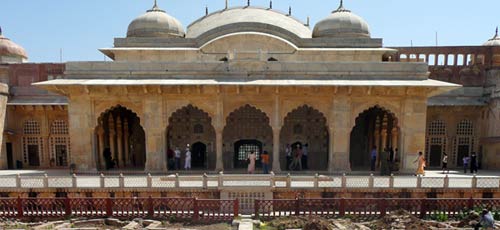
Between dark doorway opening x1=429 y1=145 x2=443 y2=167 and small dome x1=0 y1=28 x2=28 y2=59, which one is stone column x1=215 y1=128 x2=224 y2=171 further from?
small dome x1=0 y1=28 x2=28 y2=59

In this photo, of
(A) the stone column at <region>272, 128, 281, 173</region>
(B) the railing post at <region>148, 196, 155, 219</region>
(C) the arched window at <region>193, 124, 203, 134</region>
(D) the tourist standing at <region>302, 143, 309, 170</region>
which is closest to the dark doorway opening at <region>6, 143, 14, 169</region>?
(C) the arched window at <region>193, 124, 203, 134</region>

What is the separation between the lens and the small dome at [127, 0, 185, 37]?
1756 centimetres

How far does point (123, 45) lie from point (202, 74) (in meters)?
6.28

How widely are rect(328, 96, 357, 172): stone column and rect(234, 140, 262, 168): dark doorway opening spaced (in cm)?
375

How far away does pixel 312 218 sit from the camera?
8312mm

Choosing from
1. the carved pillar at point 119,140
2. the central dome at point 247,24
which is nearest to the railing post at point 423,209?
the central dome at point 247,24

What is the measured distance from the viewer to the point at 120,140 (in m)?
15.3

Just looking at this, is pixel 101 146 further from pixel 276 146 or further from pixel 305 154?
pixel 305 154

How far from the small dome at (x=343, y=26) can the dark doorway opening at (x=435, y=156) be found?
22.7 ft

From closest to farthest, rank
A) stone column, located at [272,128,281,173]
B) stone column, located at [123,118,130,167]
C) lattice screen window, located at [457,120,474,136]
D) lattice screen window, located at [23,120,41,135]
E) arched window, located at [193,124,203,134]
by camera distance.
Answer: stone column, located at [272,128,281,173]
arched window, located at [193,124,203,134]
stone column, located at [123,118,130,167]
lattice screen window, located at [457,120,474,136]
lattice screen window, located at [23,120,41,135]

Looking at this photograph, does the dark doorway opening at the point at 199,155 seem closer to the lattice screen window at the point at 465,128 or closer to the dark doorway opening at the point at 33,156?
the dark doorway opening at the point at 33,156

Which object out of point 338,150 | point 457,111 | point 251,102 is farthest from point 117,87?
point 457,111

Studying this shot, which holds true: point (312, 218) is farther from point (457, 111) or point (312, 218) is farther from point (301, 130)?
point (457, 111)

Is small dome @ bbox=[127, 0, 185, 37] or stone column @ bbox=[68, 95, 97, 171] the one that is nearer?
stone column @ bbox=[68, 95, 97, 171]
